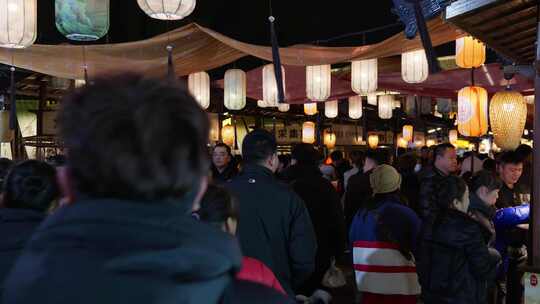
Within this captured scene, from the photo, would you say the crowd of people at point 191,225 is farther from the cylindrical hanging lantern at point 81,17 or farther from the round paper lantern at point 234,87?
the round paper lantern at point 234,87

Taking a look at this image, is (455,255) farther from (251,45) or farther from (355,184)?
(251,45)

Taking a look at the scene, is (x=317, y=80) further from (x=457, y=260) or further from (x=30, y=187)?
(x=30, y=187)

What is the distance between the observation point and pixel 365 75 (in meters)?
10.4

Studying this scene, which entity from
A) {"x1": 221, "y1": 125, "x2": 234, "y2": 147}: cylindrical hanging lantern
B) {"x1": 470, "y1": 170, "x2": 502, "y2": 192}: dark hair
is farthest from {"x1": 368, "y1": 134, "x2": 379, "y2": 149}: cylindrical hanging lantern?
{"x1": 470, "y1": 170, "x2": 502, "y2": 192}: dark hair

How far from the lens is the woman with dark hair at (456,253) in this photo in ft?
12.9

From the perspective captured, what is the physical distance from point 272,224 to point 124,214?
266 centimetres

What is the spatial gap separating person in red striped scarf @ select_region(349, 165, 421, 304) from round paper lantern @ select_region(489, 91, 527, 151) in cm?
478

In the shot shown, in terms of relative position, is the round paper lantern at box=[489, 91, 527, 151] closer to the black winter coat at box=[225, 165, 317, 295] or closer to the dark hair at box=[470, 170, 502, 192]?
the dark hair at box=[470, 170, 502, 192]

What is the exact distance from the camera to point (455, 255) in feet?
13.1

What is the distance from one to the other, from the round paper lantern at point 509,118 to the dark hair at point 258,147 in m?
6.22

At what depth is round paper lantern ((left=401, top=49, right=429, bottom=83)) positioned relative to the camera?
975cm

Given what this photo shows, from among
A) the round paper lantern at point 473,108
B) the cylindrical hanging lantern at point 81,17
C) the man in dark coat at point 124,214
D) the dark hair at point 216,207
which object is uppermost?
the cylindrical hanging lantern at point 81,17

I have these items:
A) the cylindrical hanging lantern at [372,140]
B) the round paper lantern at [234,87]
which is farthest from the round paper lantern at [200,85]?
the cylindrical hanging lantern at [372,140]

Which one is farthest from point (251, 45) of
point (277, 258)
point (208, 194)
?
point (208, 194)
